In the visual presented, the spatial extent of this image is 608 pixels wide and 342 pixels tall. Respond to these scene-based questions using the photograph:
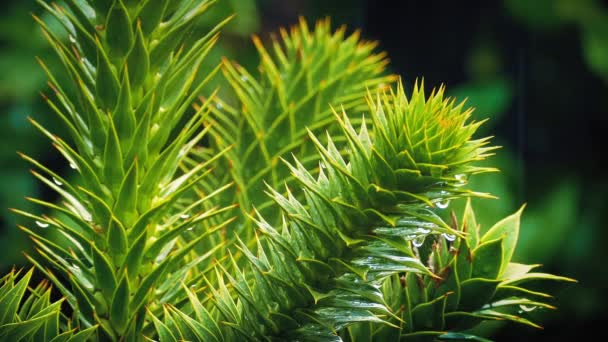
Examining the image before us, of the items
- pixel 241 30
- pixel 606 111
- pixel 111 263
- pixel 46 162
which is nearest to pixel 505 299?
pixel 111 263

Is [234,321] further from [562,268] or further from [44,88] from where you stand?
[562,268]

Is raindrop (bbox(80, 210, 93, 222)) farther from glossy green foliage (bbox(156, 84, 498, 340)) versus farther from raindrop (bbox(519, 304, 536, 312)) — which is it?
raindrop (bbox(519, 304, 536, 312))

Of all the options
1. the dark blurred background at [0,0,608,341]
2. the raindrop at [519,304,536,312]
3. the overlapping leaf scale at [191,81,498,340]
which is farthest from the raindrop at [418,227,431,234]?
the dark blurred background at [0,0,608,341]

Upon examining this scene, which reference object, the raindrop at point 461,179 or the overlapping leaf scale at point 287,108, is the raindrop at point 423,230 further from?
the overlapping leaf scale at point 287,108

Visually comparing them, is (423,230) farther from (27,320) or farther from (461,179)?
(27,320)

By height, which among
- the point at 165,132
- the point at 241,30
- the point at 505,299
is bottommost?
the point at 505,299

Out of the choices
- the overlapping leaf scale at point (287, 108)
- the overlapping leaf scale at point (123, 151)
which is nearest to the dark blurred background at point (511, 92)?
the overlapping leaf scale at point (287, 108)
